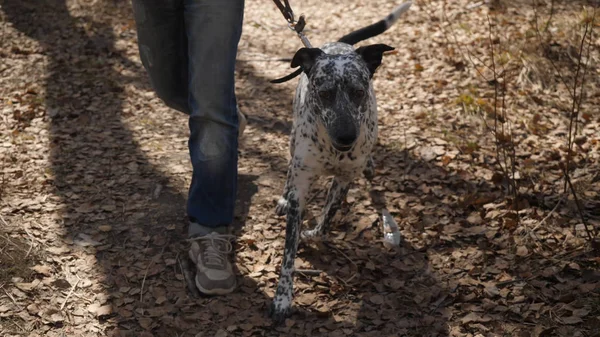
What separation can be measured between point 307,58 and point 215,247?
1.40 m

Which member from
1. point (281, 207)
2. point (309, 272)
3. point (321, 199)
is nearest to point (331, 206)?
point (309, 272)

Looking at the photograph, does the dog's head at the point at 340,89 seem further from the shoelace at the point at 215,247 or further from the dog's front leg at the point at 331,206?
the shoelace at the point at 215,247

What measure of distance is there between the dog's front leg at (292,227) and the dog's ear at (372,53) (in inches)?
29.4

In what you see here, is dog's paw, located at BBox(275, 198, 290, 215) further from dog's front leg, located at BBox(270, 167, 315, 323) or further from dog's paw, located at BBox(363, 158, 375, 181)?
dog's front leg, located at BBox(270, 167, 315, 323)

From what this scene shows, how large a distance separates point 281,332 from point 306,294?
1.24ft

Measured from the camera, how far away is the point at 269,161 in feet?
19.4

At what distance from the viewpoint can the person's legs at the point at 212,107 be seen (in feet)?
12.9

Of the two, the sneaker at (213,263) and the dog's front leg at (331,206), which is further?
the dog's front leg at (331,206)

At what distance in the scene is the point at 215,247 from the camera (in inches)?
172

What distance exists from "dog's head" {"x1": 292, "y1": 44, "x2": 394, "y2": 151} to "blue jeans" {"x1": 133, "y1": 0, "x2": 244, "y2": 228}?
52 centimetres

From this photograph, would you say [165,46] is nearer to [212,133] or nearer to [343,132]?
[212,133]

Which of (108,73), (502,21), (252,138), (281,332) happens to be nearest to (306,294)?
(281,332)

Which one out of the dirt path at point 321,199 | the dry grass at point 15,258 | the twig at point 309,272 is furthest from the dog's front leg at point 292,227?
the dry grass at point 15,258

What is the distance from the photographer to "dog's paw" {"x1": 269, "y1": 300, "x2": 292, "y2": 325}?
396 cm
